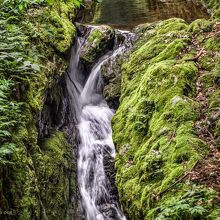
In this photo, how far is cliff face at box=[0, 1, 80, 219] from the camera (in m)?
5.23

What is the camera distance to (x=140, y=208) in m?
5.33

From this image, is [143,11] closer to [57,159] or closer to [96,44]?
[96,44]

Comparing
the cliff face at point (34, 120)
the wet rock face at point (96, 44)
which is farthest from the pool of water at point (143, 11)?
the cliff face at point (34, 120)

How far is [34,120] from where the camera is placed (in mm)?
6945

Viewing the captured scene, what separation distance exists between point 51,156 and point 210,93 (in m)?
3.80

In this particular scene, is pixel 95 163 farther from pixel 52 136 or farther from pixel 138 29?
pixel 138 29

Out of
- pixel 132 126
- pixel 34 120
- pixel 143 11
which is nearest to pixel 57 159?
pixel 34 120

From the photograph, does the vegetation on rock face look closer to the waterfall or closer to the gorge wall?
the gorge wall

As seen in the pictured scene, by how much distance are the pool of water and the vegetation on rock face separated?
26.2ft

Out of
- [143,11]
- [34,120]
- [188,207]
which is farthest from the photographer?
[143,11]

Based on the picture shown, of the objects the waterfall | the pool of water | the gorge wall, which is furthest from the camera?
the pool of water

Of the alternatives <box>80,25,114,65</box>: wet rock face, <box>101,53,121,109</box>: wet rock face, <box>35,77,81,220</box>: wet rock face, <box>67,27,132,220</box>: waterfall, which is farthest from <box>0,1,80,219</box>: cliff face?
<box>80,25,114,65</box>: wet rock face

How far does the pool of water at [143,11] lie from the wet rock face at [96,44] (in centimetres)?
293

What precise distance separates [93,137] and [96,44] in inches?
174
